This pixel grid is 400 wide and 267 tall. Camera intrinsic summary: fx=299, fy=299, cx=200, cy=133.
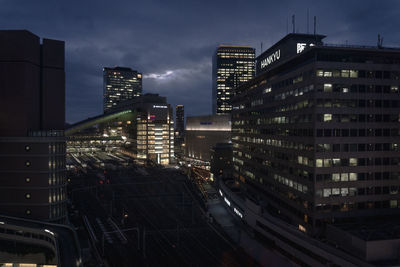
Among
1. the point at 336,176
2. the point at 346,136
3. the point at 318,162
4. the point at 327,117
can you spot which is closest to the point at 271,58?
the point at 327,117

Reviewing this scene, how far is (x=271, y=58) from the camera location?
99.8 m

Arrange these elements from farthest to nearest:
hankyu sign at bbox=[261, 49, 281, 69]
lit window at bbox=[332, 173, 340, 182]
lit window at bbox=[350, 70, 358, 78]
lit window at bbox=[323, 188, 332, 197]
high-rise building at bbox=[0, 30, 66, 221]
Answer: hankyu sign at bbox=[261, 49, 281, 69], high-rise building at bbox=[0, 30, 66, 221], lit window at bbox=[350, 70, 358, 78], lit window at bbox=[332, 173, 340, 182], lit window at bbox=[323, 188, 332, 197]

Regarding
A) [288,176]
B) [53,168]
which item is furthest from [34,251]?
[288,176]

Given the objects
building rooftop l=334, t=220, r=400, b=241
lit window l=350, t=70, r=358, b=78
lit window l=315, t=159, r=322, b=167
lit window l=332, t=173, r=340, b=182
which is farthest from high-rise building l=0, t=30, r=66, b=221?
lit window l=350, t=70, r=358, b=78

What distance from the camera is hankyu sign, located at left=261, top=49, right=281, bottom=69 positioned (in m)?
95.3

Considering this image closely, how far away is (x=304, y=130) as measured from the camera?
62219mm

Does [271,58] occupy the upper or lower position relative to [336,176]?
upper

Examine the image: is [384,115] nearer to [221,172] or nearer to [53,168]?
[53,168]

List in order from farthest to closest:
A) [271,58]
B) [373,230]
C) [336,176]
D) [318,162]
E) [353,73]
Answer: [271,58]
[353,73]
[336,176]
[318,162]
[373,230]

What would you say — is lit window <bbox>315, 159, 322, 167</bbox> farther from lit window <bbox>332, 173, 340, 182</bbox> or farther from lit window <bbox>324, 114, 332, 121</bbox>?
lit window <bbox>324, 114, 332, 121</bbox>

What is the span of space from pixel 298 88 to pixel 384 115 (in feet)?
57.4

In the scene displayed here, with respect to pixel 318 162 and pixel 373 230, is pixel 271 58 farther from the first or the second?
pixel 373 230

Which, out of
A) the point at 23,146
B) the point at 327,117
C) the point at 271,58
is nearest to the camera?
the point at 327,117

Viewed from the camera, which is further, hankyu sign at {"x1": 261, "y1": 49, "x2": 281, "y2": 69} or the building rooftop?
hankyu sign at {"x1": 261, "y1": 49, "x2": 281, "y2": 69}
